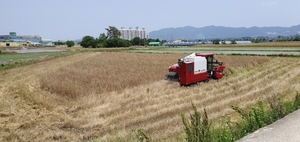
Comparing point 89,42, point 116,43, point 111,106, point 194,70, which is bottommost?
point 111,106

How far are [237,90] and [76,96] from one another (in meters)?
8.62

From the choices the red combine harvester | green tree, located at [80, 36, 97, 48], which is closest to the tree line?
green tree, located at [80, 36, 97, 48]

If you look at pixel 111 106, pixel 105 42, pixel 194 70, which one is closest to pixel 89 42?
pixel 105 42

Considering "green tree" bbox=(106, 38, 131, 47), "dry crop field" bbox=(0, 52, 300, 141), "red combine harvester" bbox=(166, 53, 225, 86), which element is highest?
"green tree" bbox=(106, 38, 131, 47)

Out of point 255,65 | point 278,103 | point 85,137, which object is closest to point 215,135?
point 278,103

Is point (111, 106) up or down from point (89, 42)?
down

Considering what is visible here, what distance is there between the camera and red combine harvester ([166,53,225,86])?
1541 cm

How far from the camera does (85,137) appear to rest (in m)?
8.36

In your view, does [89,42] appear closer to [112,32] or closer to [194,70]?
[112,32]

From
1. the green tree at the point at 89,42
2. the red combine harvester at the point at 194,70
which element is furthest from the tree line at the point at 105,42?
the red combine harvester at the point at 194,70

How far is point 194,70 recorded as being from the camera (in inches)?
625

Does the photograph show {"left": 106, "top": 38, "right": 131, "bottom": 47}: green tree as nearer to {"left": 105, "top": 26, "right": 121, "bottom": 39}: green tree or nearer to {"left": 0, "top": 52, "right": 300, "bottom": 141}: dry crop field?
{"left": 105, "top": 26, "right": 121, "bottom": 39}: green tree

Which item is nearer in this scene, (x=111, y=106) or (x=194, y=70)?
(x=111, y=106)

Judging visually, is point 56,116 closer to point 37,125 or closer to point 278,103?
point 37,125
